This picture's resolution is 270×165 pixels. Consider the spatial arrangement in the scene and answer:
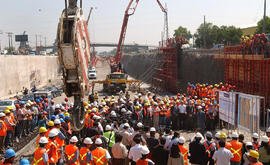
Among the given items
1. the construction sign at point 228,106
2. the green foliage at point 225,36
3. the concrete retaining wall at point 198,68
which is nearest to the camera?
the construction sign at point 228,106

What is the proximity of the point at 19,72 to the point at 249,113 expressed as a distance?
107 feet

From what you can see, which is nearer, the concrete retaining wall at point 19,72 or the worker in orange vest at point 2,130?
the worker in orange vest at point 2,130

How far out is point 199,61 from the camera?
3058 cm

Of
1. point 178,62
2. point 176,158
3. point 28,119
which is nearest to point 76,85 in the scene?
point 176,158

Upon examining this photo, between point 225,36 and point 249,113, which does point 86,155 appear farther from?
point 225,36

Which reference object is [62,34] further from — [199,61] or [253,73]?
[199,61]

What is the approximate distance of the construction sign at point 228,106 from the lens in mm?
11230

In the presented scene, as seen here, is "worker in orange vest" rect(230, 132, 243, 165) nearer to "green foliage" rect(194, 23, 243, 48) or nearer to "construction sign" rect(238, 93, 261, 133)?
"construction sign" rect(238, 93, 261, 133)

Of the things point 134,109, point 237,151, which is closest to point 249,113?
point 237,151

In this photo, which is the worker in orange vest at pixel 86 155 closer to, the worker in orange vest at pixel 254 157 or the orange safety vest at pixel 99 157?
the orange safety vest at pixel 99 157

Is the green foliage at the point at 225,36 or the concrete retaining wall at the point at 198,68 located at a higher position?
the green foliage at the point at 225,36

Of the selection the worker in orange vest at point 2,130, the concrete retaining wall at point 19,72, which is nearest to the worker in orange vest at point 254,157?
the worker in orange vest at point 2,130

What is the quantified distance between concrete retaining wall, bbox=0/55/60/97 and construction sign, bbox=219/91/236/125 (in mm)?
24307

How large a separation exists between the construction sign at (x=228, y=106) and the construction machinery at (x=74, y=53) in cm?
591
